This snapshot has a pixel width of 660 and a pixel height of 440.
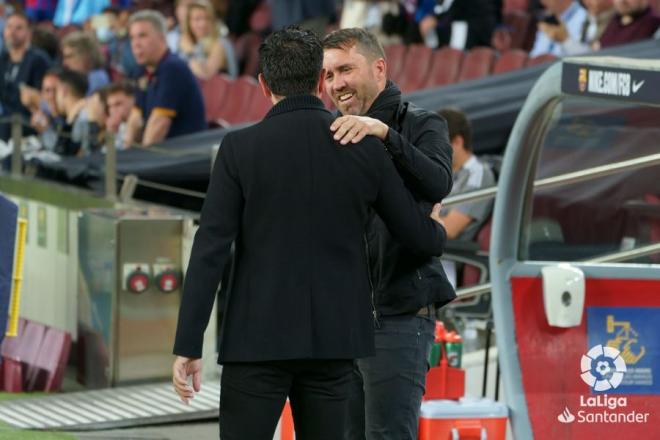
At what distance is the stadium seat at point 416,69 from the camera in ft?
45.7

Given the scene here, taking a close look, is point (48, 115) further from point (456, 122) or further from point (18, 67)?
point (456, 122)

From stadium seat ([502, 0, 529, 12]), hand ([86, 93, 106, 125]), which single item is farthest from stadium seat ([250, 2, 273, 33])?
hand ([86, 93, 106, 125])

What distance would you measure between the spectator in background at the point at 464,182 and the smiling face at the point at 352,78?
363 cm

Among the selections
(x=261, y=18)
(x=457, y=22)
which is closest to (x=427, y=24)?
(x=457, y=22)

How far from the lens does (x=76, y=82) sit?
12375mm

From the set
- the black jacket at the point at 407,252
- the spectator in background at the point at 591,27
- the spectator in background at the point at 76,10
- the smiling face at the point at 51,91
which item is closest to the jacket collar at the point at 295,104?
the black jacket at the point at 407,252

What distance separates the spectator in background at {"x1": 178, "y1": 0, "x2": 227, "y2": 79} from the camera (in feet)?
48.0

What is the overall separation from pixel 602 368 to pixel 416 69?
8.91 m

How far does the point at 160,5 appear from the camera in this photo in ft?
65.4

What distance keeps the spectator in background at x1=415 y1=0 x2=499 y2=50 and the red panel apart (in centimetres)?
873

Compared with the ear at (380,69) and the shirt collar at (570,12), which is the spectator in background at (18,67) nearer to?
the shirt collar at (570,12)

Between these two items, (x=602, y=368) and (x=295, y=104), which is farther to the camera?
(x=602, y=368)

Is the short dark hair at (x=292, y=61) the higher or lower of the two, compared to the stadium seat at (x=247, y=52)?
lower

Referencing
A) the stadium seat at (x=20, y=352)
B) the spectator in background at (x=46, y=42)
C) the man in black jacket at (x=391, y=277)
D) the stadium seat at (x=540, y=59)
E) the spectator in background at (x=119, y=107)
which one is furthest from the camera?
the spectator in background at (x=46, y=42)
